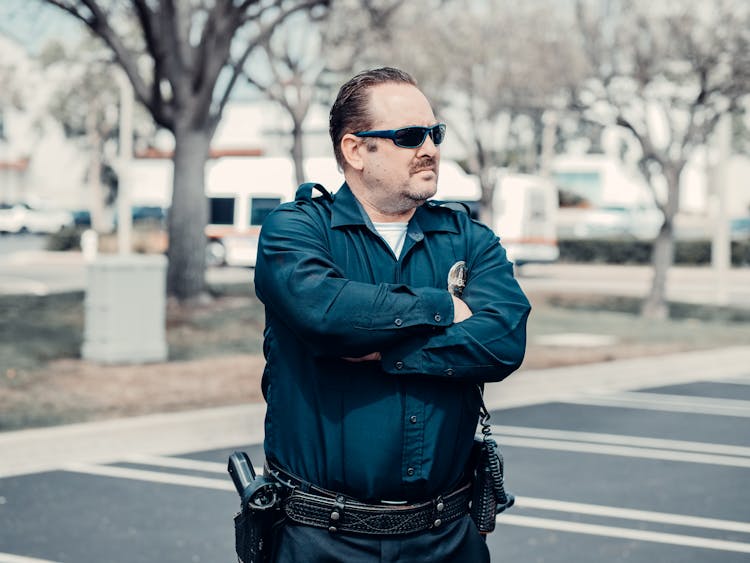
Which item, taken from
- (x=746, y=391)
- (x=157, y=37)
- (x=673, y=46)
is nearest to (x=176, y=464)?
(x=746, y=391)

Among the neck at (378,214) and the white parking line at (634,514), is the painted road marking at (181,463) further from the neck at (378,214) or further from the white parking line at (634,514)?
the neck at (378,214)

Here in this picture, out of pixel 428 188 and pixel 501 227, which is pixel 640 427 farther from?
pixel 501 227

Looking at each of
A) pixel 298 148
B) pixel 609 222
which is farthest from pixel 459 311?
pixel 609 222

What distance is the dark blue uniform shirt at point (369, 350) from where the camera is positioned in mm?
2855

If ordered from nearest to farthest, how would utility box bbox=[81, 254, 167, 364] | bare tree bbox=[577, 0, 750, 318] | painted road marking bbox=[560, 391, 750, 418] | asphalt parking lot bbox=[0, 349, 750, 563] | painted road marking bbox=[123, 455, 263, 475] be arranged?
asphalt parking lot bbox=[0, 349, 750, 563] → painted road marking bbox=[123, 455, 263, 475] → painted road marking bbox=[560, 391, 750, 418] → utility box bbox=[81, 254, 167, 364] → bare tree bbox=[577, 0, 750, 318]

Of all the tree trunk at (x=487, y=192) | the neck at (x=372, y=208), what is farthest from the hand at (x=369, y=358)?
the tree trunk at (x=487, y=192)

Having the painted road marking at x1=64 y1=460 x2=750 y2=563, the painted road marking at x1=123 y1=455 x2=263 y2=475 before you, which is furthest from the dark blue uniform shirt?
the painted road marking at x1=123 y1=455 x2=263 y2=475

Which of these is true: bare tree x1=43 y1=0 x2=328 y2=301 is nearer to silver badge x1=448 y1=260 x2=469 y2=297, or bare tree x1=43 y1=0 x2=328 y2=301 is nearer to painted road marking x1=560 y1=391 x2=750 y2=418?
painted road marking x1=560 y1=391 x2=750 y2=418

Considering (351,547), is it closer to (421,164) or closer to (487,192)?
(421,164)

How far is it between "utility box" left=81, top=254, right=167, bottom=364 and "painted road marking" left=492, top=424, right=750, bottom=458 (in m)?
3.85

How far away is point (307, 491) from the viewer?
2914 millimetres

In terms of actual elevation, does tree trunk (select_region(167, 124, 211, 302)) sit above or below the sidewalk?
above

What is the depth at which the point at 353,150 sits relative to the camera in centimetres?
301

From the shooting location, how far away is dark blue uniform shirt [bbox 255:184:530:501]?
9.37 feet
